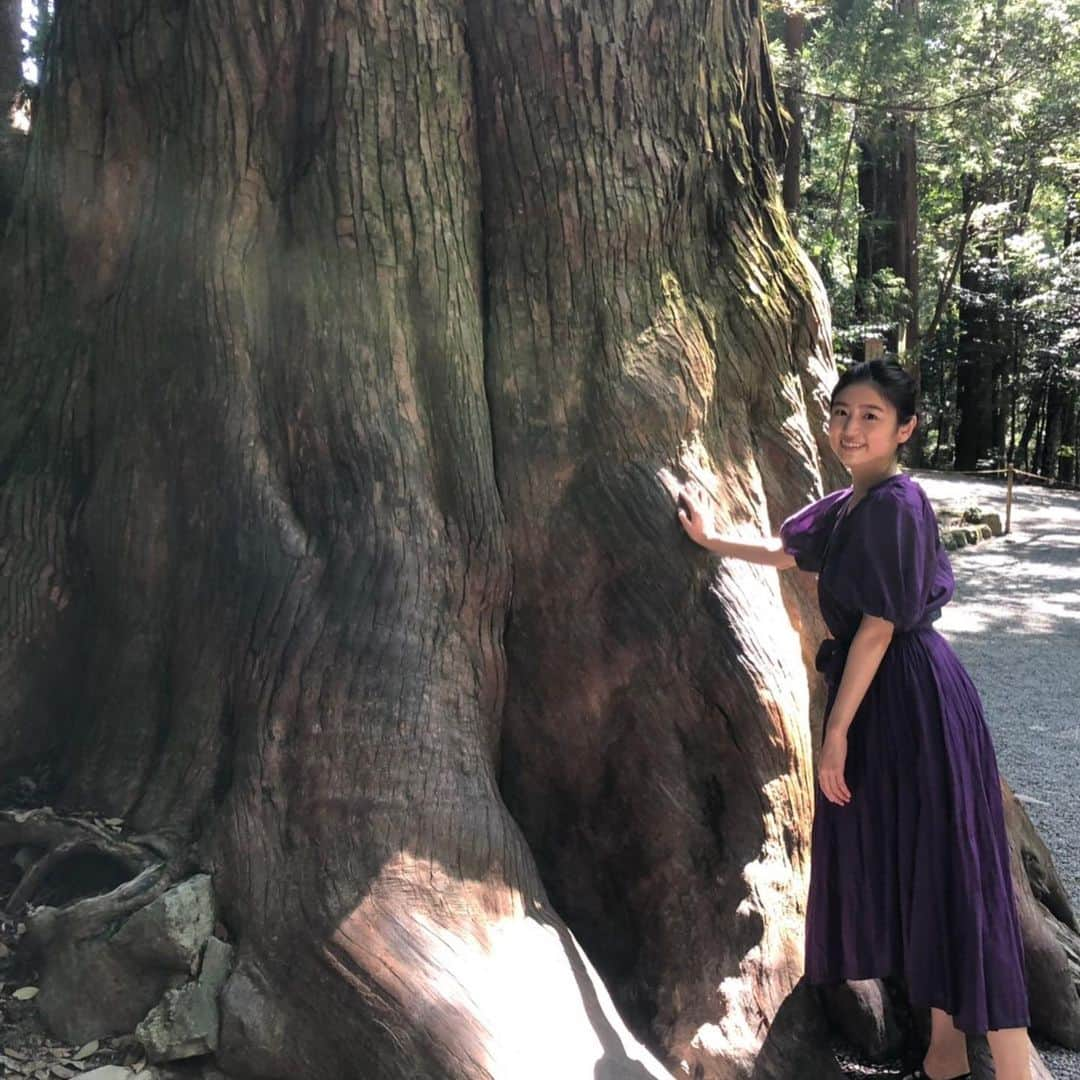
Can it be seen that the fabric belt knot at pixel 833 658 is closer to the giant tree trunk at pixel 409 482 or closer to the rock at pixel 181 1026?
the giant tree trunk at pixel 409 482

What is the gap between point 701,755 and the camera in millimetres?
3055

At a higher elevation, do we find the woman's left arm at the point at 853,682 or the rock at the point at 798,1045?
the woman's left arm at the point at 853,682

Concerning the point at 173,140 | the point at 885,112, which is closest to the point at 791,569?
the point at 173,140

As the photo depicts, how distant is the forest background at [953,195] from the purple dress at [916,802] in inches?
309

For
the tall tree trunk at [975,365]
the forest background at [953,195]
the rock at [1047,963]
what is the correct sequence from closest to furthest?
1. the rock at [1047,963]
2. the forest background at [953,195]
3. the tall tree trunk at [975,365]

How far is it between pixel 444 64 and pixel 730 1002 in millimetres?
2633

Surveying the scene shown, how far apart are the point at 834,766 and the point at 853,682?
21 centimetres

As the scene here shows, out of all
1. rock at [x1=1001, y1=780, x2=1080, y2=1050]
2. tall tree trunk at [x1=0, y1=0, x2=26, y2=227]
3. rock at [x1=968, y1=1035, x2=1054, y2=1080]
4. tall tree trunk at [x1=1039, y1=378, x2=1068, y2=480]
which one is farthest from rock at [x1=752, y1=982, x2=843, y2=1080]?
tall tree trunk at [x1=1039, y1=378, x2=1068, y2=480]

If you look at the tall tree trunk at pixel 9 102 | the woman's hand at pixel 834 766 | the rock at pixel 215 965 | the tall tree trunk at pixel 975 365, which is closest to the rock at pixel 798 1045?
the woman's hand at pixel 834 766

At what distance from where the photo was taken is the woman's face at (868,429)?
2.63m

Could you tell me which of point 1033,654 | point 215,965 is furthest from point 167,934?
point 1033,654

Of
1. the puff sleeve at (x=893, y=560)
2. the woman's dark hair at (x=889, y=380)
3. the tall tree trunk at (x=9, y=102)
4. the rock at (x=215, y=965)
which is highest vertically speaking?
the tall tree trunk at (x=9, y=102)

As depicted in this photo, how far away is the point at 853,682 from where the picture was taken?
2547 millimetres

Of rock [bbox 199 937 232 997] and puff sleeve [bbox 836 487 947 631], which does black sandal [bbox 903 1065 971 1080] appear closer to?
puff sleeve [bbox 836 487 947 631]
